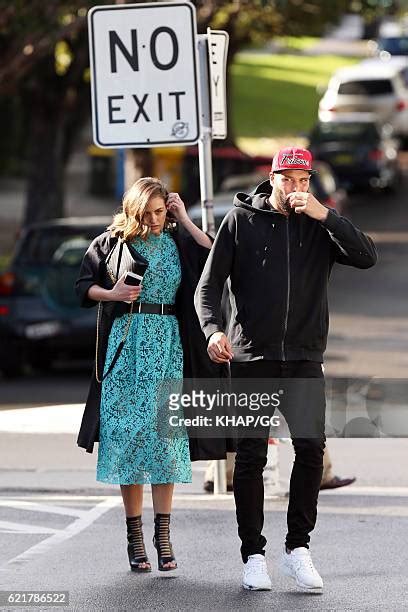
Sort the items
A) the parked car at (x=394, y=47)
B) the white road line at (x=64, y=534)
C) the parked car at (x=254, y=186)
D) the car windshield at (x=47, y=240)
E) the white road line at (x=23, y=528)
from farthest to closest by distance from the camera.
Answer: the parked car at (x=394, y=47), the parked car at (x=254, y=186), the car windshield at (x=47, y=240), the white road line at (x=23, y=528), the white road line at (x=64, y=534)

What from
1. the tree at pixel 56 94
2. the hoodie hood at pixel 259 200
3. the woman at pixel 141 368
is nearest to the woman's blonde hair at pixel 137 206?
the woman at pixel 141 368

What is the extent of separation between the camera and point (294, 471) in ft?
23.3

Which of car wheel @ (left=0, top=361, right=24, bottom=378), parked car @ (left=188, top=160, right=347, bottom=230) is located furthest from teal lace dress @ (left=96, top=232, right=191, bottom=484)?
parked car @ (left=188, top=160, right=347, bottom=230)

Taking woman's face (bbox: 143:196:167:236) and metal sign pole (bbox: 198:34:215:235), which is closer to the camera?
woman's face (bbox: 143:196:167:236)

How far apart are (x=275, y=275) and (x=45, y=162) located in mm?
18260

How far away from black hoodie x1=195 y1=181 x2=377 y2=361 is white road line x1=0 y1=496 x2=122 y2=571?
61.6 inches

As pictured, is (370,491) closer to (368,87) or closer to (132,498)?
(132,498)

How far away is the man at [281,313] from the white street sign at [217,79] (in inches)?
93.0

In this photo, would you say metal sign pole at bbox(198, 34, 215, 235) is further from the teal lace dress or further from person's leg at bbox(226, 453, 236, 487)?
the teal lace dress

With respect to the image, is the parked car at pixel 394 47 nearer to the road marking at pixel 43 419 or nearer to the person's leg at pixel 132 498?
the road marking at pixel 43 419

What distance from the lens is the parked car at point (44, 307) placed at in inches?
594

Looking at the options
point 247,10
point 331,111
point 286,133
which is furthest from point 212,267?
point 286,133

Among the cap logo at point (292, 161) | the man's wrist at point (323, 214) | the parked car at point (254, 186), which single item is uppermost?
the parked car at point (254, 186)

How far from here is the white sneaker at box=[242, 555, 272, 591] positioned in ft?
23.0
